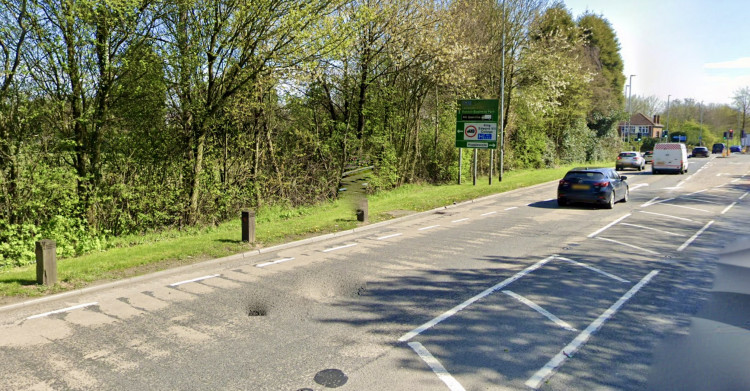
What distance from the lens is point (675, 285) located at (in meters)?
7.20

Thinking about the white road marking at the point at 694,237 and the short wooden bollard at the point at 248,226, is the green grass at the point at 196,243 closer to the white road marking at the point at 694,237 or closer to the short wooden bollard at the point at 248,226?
the short wooden bollard at the point at 248,226

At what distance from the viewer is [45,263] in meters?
7.01

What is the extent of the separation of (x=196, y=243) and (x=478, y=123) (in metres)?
14.9

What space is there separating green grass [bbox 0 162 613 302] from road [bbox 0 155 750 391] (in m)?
0.53

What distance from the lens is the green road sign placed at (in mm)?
21203

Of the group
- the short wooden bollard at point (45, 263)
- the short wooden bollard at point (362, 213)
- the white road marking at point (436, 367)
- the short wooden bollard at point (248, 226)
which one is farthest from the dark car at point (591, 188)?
the short wooden bollard at point (45, 263)

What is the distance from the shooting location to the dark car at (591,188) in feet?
51.8

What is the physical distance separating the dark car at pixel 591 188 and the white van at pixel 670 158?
61.4 ft

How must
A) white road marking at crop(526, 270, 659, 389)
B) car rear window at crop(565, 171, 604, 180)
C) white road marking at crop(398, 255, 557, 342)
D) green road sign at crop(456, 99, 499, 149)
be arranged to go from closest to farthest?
white road marking at crop(526, 270, 659, 389), white road marking at crop(398, 255, 557, 342), car rear window at crop(565, 171, 604, 180), green road sign at crop(456, 99, 499, 149)

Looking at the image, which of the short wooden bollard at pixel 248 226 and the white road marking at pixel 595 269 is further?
the short wooden bollard at pixel 248 226

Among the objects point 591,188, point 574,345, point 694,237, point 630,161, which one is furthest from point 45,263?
point 630,161

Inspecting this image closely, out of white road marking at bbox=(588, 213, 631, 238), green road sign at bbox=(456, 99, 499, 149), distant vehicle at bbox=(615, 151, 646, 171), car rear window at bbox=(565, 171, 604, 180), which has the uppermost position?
green road sign at bbox=(456, 99, 499, 149)

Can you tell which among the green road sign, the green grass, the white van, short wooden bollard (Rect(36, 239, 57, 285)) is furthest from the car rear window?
the white van

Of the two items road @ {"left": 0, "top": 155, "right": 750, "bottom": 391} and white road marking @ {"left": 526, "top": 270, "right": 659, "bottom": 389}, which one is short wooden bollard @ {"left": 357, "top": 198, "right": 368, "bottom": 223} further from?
white road marking @ {"left": 526, "top": 270, "right": 659, "bottom": 389}
